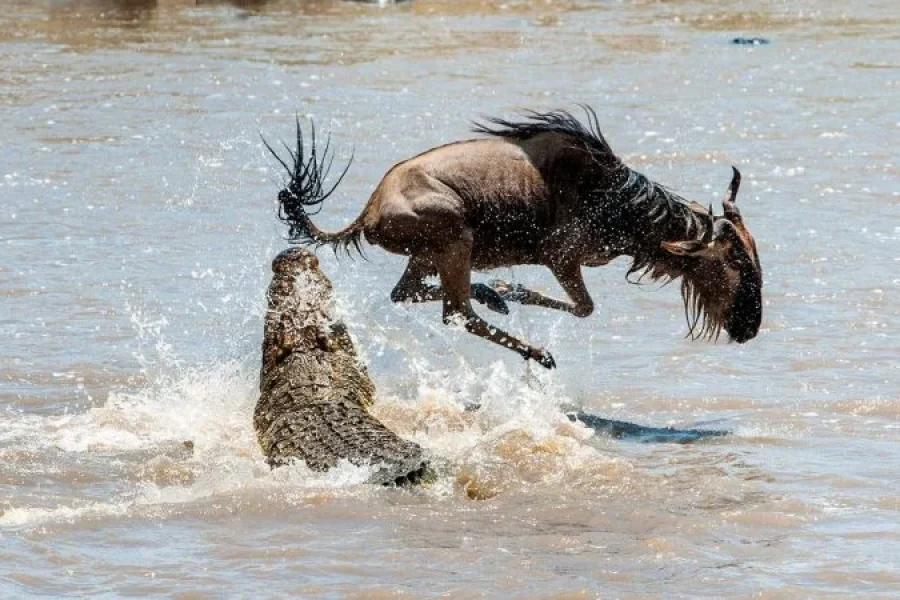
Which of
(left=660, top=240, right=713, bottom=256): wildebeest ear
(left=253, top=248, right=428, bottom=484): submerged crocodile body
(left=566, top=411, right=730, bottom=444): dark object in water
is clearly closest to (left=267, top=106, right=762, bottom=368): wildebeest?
(left=660, top=240, right=713, bottom=256): wildebeest ear

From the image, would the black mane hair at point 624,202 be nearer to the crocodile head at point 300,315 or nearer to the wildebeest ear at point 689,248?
the wildebeest ear at point 689,248

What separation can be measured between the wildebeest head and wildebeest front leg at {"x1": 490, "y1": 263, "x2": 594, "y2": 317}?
0.49 meters

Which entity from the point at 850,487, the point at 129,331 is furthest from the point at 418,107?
the point at 850,487

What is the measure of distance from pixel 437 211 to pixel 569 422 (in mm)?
1176

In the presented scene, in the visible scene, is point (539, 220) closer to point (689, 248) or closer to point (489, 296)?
point (489, 296)

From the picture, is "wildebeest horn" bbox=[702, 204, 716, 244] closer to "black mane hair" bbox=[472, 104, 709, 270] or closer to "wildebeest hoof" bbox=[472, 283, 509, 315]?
"black mane hair" bbox=[472, 104, 709, 270]

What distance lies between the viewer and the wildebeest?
7852 millimetres

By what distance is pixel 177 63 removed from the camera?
65.4 ft

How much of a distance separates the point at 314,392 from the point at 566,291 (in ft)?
5.39

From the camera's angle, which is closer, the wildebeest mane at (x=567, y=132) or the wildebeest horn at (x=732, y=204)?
the wildebeest horn at (x=732, y=204)

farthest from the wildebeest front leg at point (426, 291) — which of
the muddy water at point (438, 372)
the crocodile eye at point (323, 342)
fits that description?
the crocodile eye at point (323, 342)

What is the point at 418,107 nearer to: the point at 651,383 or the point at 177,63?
the point at 177,63

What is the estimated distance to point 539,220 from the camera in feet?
26.1

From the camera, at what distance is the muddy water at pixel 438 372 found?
18.8 ft
